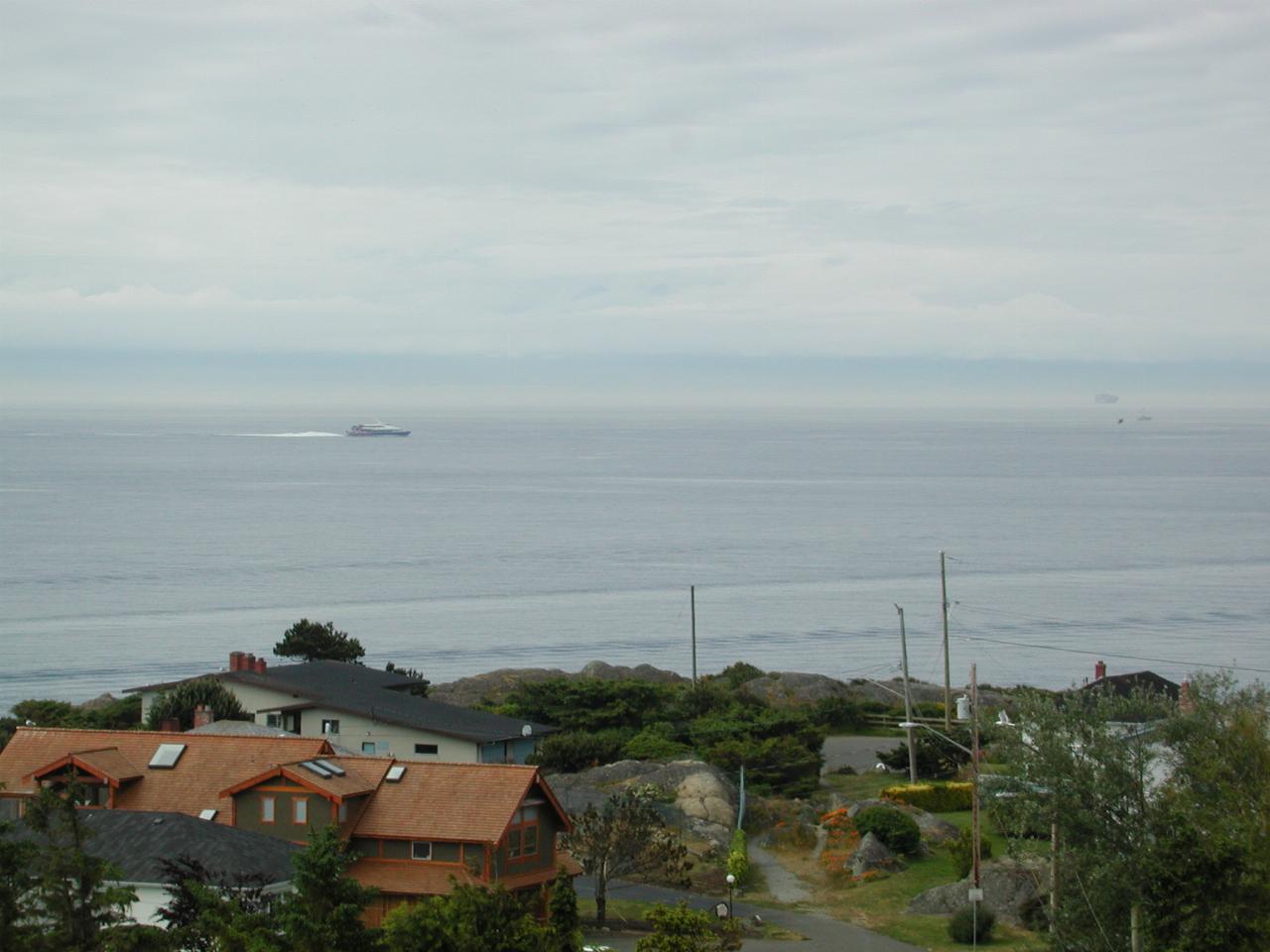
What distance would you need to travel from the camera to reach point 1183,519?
165 m

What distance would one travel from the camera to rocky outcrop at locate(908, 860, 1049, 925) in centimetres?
3192

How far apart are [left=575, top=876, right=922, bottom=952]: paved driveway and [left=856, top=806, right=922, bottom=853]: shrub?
192 inches

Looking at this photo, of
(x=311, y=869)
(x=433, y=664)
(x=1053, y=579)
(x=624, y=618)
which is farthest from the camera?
(x=1053, y=579)

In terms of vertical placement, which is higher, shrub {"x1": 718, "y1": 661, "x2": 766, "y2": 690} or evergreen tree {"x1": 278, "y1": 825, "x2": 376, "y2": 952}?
evergreen tree {"x1": 278, "y1": 825, "x2": 376, "y2": 952}

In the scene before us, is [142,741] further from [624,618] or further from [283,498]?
[283,498]

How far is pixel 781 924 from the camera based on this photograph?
3228 centimetres

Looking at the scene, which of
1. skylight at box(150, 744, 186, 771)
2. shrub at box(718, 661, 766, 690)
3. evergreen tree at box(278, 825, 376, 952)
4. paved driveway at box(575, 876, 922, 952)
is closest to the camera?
evergreen tree at box(278, 825, 376, 952)

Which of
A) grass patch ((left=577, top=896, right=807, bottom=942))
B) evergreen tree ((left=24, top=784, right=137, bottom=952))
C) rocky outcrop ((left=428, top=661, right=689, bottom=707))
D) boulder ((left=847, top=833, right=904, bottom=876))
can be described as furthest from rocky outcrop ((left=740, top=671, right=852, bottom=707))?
evergreen tree ((left=24, top=784, right=137, bottom=952))

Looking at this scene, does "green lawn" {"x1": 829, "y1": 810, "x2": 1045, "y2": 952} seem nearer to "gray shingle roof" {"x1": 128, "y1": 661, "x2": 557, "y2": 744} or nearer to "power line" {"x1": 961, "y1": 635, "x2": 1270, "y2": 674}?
"gray shingle roof" {"x1": 128, "y1": 661, "x2": 557, "y2": 744}

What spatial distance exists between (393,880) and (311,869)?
8794 millimetres

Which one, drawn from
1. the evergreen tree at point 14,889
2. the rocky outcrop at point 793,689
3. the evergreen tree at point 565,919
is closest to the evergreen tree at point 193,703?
the evergreen tree at point 565,919

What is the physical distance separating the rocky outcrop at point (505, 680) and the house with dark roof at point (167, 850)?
3092 cm

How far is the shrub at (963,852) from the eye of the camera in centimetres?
3547

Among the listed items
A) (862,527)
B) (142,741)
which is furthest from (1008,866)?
(862,527)
